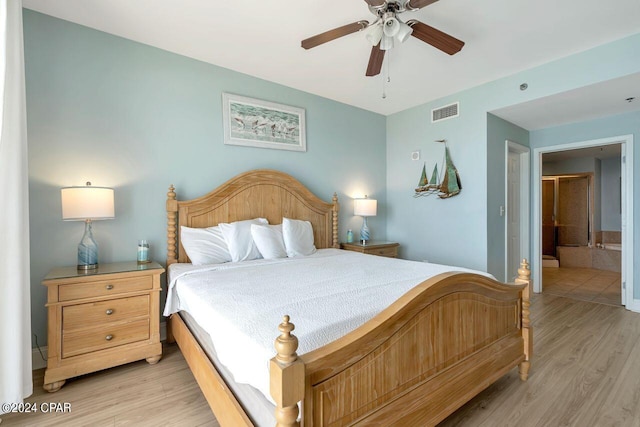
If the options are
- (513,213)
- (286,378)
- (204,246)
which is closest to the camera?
(286,378)

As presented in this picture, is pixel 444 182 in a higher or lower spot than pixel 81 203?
higher

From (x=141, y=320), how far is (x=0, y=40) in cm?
191

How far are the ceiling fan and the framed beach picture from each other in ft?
4.29

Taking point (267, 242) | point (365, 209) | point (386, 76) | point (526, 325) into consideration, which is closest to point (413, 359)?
point (526, 325)

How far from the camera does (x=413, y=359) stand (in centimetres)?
136

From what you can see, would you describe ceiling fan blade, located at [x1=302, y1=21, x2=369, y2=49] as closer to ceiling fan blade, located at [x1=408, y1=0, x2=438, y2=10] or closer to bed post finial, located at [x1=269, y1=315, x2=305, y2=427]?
ceiling fan blade, located at [x1=408, y1=0, x2=438, y2=10]

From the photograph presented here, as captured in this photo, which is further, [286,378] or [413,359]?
[413,359]

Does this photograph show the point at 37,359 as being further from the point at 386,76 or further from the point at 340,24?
the point at 386,76

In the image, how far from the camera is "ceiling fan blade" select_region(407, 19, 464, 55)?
201 centimetres

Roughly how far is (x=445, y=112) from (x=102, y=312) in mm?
4272

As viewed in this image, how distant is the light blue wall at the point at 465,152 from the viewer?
2838 millimetres

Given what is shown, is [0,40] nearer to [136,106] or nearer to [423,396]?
[136,106]

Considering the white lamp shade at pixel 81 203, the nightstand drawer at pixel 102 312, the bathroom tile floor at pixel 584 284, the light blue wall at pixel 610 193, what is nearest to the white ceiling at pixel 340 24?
the white lamp shade at pixel 81 203

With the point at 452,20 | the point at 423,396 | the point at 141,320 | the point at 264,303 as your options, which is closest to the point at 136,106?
the point at 141,320
